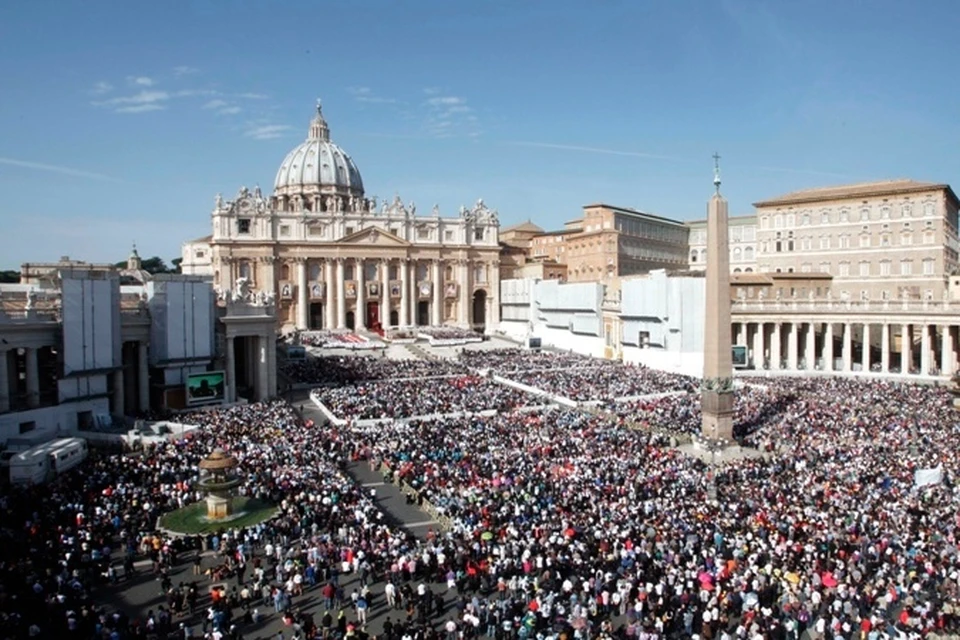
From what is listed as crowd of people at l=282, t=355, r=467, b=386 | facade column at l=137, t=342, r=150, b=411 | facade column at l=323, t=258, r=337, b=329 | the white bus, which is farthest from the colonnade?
facade column at l=323, t=258, r=337, b=329

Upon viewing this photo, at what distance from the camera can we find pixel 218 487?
2097 centimetres

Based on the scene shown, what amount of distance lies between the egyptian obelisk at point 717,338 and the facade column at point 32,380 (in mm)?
26721

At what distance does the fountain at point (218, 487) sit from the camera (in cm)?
2100

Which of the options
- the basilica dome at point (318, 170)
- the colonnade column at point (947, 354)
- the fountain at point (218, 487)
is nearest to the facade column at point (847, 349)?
the colonnade column at point (947, 354)

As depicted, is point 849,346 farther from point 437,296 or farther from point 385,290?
point 385,290

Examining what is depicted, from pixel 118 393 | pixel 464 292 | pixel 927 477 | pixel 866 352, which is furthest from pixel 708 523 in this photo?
pixel 464 292

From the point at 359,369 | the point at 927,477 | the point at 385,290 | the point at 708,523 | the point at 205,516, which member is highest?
the point at 385,290

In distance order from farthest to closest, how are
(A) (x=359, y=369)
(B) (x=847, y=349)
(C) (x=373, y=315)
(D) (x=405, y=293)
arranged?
(D) (x=405, y=293), (C) (x=373, y=315), (B) (x=847, y=349), (A) (x=359, y=369)

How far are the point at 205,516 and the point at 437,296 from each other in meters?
71.5

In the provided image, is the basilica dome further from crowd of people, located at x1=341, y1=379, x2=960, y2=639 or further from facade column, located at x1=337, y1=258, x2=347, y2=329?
crowd of people, located at x1=341, y1=379, x2=960, y2=639

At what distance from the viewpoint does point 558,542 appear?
1766 cm

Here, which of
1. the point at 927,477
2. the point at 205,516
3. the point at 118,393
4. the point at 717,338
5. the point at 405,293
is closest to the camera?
the point at 205,516

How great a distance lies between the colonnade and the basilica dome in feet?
235

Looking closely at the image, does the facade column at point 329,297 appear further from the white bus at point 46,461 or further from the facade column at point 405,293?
the white bus at point 46,461
